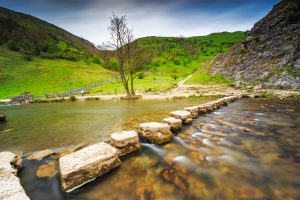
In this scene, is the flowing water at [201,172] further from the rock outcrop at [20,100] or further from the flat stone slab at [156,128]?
the rock outcrop at [20,100]

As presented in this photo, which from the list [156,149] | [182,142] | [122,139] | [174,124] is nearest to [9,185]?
[122,139]

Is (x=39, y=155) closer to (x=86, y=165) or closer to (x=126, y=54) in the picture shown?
(x=86, y=165)

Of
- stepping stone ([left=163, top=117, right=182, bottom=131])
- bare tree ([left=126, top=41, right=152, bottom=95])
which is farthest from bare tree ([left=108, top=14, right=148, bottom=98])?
stepping stone ([left=163, top=117, right=182, bottom=131])

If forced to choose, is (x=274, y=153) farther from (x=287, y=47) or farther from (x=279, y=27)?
(x=279, y=27)

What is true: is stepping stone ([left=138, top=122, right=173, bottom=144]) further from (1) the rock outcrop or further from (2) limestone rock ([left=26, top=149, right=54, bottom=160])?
(1) the rock outcrop

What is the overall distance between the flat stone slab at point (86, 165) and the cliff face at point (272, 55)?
1905 cm

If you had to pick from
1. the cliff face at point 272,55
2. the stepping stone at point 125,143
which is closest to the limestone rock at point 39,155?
the stepping stone at point 125,143

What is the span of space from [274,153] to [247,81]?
19.9 metres

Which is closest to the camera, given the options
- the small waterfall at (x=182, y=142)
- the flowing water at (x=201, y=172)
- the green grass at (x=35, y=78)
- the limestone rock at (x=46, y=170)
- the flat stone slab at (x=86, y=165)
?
the flowing water at (x=201, y=172)

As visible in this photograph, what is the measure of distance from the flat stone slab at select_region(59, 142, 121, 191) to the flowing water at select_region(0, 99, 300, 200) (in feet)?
0.46

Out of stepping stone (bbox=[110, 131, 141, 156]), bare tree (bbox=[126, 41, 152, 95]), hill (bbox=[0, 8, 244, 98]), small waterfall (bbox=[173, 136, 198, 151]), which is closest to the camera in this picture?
stepping stone (bbox=[110, 131, 141, 156])

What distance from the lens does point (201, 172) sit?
12.0 ft

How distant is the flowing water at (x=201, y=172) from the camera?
10.0ft

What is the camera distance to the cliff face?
1817 cm
